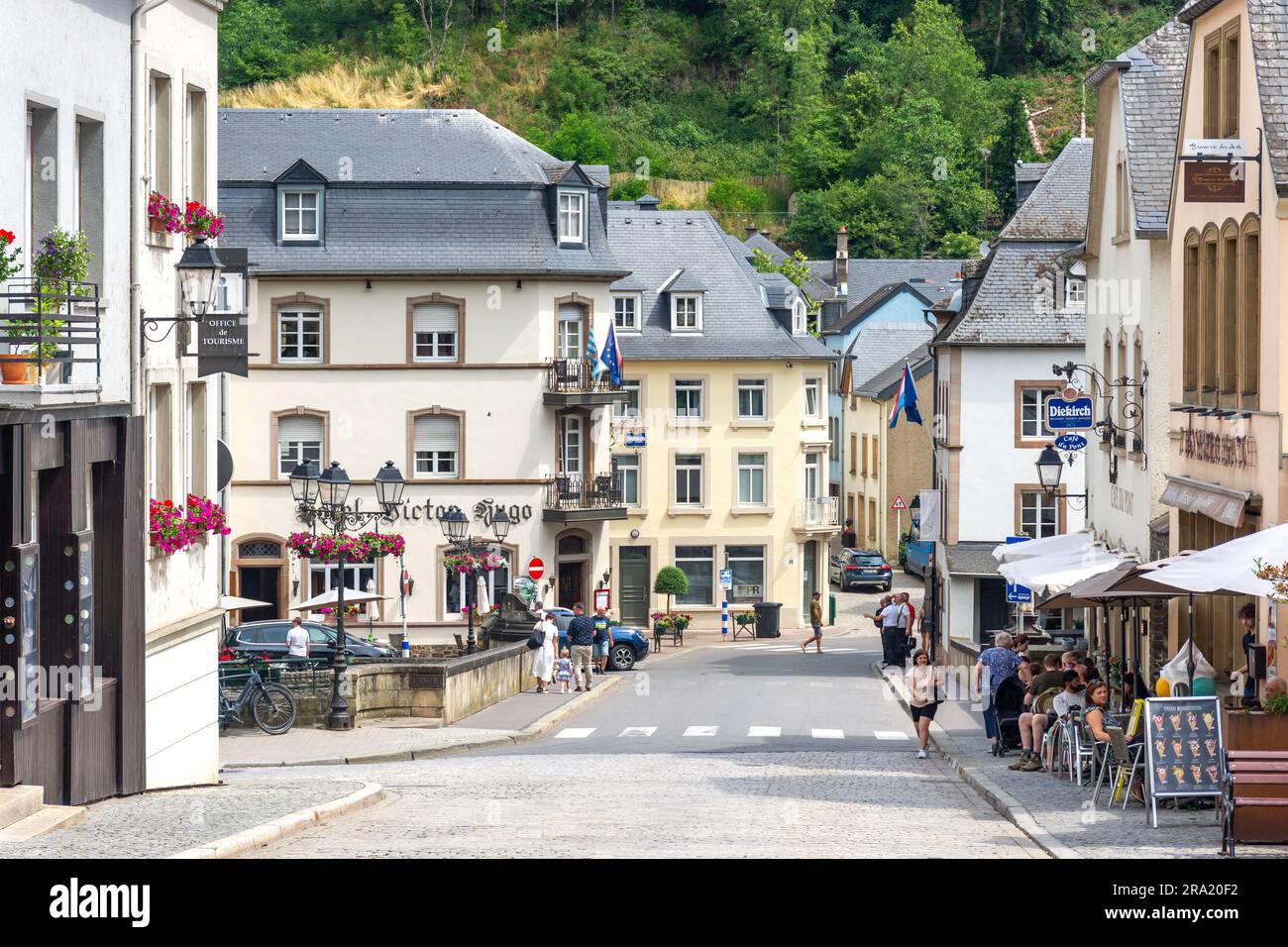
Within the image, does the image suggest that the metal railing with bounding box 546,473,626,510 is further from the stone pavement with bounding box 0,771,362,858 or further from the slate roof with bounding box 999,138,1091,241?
the stone pavement with bounding box 0,771,362,858

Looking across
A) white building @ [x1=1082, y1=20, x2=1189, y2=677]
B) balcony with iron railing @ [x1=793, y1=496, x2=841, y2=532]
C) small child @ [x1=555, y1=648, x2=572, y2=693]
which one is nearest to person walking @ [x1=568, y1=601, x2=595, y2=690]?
small child @ [x1=555, y1=648, x2=572, y2=693]

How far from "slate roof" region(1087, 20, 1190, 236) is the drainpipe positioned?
50.3ft

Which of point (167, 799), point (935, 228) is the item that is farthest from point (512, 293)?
point (935, 228)

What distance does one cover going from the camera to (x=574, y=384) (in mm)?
51594

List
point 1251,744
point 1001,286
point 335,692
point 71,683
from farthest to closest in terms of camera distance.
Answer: point 1001,286
point 335,692
point 71,683
point 1251,744

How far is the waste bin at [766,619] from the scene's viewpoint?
5794 cm

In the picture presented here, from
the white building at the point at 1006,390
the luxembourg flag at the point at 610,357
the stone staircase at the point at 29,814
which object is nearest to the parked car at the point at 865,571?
the luxembourg flag at the point at 610,357

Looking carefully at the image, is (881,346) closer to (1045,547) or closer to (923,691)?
(1045,547)

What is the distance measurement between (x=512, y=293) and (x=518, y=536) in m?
6.04

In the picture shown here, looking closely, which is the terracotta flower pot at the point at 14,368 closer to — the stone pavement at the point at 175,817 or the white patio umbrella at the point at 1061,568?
the stone pavement at the point at 175,817

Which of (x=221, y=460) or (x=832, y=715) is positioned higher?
(x=221, y=460)

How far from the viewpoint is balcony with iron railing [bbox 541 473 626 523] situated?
5150 centimetres

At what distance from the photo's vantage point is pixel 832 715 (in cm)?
3419

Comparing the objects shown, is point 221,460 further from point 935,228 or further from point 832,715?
point 935,228
